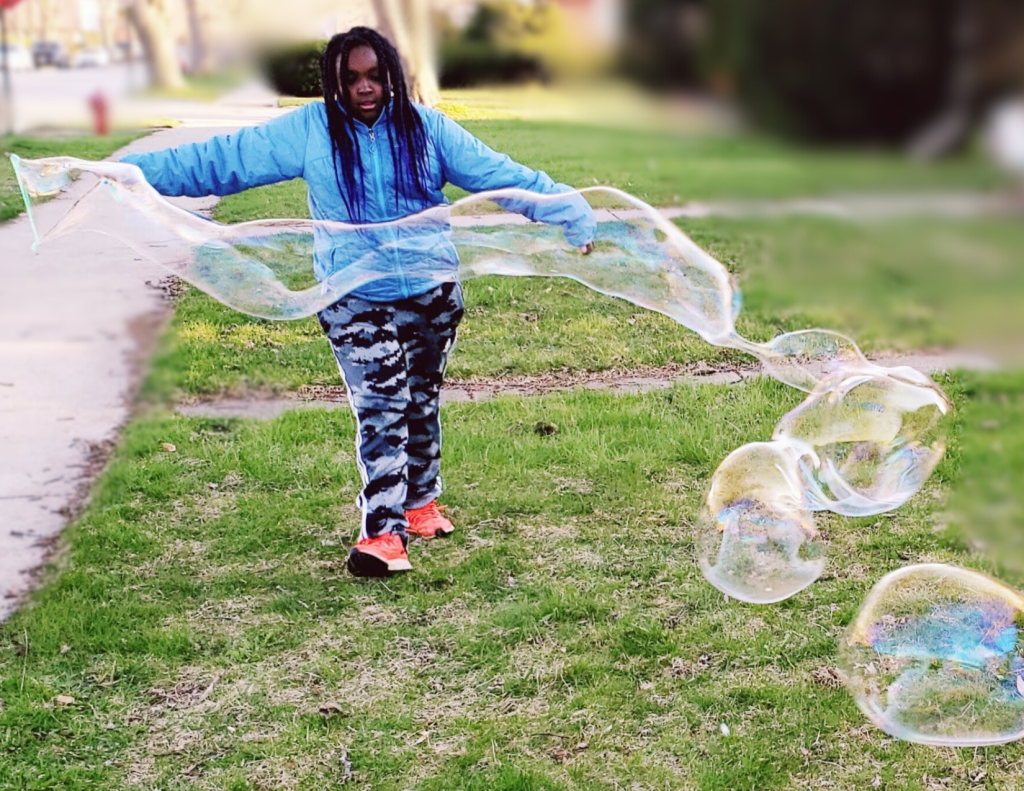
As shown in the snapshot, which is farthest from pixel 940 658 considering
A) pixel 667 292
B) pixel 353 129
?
pixel 353 129

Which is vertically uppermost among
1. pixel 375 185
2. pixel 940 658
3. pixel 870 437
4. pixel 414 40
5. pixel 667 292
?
pixel 414 40

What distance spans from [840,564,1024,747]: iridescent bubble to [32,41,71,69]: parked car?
92.2 inches

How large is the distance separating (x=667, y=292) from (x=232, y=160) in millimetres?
1319

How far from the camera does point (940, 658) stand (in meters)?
2.68

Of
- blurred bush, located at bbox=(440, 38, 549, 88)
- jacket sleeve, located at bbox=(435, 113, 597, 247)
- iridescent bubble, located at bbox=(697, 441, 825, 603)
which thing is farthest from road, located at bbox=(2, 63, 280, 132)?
iridescent bubble, located at bbox=(697, 441, 825, 603)

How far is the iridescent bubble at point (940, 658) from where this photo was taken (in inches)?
100

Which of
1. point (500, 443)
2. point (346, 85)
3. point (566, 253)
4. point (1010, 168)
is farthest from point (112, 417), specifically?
point (1010, 168)

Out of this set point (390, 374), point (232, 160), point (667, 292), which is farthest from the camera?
point (390, 374)

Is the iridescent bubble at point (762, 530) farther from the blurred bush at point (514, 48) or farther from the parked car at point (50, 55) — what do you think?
the parked car at point (50, 55)

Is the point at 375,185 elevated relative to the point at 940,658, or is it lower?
elevated

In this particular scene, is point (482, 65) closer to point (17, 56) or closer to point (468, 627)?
point (17, 56)

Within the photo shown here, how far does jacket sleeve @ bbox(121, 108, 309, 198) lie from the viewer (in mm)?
3090

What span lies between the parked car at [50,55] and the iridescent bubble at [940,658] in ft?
7.69

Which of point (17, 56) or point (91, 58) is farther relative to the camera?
point (91, 58)
